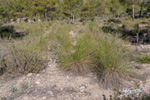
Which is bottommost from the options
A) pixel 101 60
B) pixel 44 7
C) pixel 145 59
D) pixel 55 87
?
pixel 55 87

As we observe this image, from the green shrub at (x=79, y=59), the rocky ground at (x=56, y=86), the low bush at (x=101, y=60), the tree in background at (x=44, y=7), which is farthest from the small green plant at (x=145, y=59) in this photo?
the tree in background at (x=44, y=7)

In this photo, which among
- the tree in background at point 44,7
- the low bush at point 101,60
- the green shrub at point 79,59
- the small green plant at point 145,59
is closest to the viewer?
the low bush at point 101,60

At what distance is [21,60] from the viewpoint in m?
3.48

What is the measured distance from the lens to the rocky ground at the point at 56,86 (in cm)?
271

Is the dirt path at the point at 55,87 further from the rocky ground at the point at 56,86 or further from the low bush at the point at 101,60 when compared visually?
the low bush at the point at 101,60

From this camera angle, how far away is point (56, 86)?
3.04 metres

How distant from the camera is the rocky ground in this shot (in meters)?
2.71

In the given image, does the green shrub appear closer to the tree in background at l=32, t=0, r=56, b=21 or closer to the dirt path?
the dirt path

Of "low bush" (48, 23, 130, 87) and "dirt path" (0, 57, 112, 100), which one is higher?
"low bush" (48, 23, 130, 87)

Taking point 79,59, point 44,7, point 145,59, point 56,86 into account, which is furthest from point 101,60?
point 44,7

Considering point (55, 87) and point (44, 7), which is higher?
point (44, 7)

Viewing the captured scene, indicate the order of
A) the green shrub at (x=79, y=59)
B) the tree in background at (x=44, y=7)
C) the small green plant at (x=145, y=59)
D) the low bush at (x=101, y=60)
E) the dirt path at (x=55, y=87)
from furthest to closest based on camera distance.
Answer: the tree in background at (x=44, y=7), the small green plant at (x=145, y=59), the green shrub at (x=79, y=59), the low bush at (x=101, y=60), the dirt path at (x=55, y=87)

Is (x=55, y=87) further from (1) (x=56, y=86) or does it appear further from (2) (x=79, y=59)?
(2) (x=79, y=59)

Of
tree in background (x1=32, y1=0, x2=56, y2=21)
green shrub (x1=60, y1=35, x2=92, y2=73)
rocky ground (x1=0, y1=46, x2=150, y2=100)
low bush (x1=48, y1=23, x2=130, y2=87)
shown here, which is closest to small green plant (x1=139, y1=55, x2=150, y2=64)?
rocky ground (x1=0, y1=46, x2=150, y2=100)
